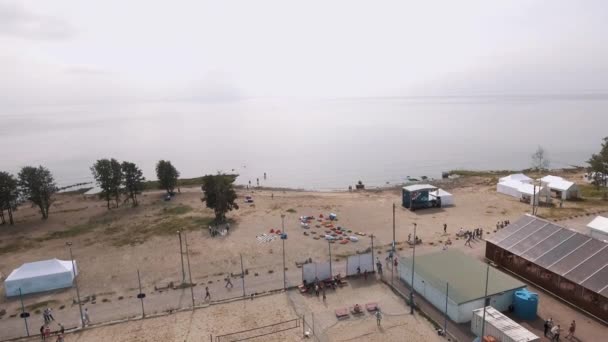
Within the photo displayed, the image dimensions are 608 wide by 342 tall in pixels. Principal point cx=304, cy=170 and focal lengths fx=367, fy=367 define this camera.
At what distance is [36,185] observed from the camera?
49469 mm

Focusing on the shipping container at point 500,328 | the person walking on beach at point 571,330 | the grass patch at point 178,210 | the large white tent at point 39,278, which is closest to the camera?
the shipping container at point 500,328

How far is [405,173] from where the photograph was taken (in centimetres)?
8706

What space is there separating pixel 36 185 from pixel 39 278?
26509 millimetres

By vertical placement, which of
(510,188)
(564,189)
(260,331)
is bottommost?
(260,331)

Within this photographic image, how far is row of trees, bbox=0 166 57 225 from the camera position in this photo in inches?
1850

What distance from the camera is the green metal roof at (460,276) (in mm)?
22812

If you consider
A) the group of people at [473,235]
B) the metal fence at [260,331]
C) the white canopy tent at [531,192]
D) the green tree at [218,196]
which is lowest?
the metal fence at [260,331]

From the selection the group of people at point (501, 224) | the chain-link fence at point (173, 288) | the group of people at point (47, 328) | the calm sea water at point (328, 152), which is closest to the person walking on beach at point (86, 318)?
the chain-link fence at point (173, 288)

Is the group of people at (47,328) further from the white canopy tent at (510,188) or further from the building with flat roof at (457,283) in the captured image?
the white canopy tent at (510,188)

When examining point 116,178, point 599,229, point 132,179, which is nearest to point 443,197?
point 599,229

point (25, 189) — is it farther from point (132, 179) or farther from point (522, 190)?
point (522, 190)

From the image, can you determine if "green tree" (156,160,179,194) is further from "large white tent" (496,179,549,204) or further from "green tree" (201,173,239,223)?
"large white tent" (496,179,549,204)

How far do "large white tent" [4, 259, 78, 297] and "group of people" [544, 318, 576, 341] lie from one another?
33.7m

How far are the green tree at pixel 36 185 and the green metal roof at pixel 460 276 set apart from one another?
48.9 m
